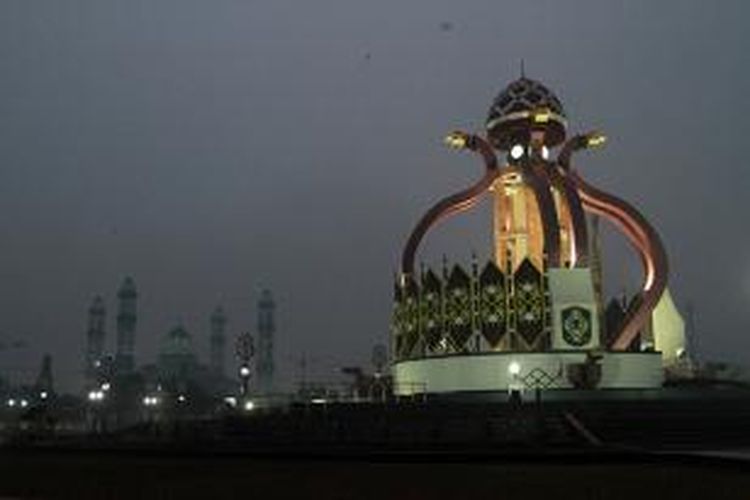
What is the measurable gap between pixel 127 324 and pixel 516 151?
494 feet

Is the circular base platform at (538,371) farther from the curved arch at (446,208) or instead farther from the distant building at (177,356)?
the distant building at (177,356)

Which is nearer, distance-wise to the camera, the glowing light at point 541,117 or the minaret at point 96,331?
the glowing light at point 541,117

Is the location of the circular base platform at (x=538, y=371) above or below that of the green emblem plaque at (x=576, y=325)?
below

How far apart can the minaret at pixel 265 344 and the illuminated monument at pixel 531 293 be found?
10537cm

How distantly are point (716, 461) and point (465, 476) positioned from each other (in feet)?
16.1

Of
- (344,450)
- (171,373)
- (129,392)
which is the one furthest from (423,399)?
(171,373)

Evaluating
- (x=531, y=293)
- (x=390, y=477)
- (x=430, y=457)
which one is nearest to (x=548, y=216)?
(x=531, y=293)

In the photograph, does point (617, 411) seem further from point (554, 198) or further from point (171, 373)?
point (171, 373)

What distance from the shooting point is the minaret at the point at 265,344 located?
155250mm

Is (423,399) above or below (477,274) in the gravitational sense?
below

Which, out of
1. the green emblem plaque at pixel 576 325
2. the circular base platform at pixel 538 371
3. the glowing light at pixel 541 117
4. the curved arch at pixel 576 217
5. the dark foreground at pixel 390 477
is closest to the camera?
the dark foreground at pixel 390 477

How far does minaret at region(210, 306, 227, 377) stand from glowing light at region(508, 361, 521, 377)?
15038 cm

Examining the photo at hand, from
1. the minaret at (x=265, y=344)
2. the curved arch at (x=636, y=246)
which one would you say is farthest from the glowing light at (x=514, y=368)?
the minaret at (x=265, y=344)

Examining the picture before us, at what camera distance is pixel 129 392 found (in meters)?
126
